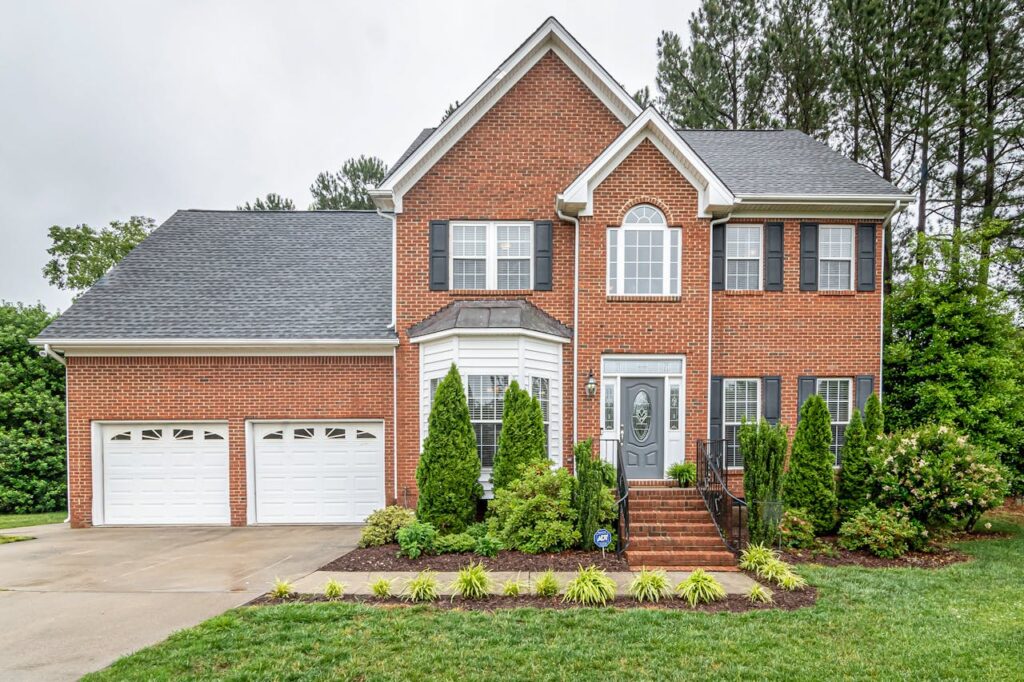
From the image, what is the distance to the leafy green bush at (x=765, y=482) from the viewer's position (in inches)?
324

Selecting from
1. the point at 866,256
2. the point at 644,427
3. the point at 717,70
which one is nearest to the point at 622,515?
the point at 644,427

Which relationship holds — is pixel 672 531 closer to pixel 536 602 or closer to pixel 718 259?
pixel 536 602

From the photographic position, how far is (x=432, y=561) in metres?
7.88

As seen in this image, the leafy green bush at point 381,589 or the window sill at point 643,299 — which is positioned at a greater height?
the window sill at point 643,299

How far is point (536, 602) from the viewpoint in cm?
635

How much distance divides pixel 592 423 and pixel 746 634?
5076 mm

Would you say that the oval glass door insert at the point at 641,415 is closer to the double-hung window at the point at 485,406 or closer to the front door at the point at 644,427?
the front door at the point at 644,427

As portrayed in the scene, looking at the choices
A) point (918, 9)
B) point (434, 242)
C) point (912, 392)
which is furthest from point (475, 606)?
point (918, 9)

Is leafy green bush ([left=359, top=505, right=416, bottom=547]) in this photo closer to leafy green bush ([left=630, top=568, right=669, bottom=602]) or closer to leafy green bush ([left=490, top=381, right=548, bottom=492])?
leafy green bush ([left=490, top=381, right=548, bottom=492])

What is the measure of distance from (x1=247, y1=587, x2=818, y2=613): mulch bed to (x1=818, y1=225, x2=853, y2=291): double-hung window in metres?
6.86

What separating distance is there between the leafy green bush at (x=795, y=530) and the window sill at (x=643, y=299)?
416 cm

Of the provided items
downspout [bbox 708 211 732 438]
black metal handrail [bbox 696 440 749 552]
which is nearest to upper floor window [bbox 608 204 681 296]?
downspout [bbox 708 211 732 438]

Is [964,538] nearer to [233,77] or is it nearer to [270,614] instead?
[270,614]

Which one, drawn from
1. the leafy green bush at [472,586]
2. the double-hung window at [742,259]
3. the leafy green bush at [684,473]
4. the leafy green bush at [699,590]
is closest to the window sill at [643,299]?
the double-hung window at [742,259]
